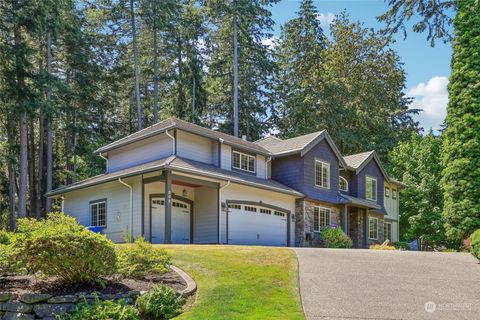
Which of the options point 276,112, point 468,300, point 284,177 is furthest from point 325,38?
point 468,300

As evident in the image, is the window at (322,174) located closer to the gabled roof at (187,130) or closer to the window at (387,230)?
the gabled roof at (187,130)

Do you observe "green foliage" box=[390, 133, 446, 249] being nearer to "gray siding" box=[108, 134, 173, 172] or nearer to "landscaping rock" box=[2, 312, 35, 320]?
"gray siding" box=[108, 134, 173, 172]

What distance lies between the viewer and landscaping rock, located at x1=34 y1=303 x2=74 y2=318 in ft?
29.0

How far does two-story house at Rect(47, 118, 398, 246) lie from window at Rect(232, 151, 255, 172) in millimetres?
58

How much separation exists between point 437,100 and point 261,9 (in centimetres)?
1593

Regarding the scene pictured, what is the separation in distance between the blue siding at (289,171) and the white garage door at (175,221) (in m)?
6.16

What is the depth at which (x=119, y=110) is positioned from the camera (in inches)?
1706

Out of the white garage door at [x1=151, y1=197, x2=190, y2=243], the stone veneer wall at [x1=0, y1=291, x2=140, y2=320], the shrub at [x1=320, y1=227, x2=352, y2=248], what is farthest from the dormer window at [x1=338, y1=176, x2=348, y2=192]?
the stone veneer wall at [x1=0, y1=291, x2=140, y2=320]

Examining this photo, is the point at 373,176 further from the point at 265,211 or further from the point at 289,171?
the point at 265,211

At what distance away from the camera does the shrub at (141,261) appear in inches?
415

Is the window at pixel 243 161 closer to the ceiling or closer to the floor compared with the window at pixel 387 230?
closer to the ceiling

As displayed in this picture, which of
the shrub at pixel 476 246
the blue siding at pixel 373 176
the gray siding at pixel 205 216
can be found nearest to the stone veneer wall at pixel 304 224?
the gray siding at pixel 205 216

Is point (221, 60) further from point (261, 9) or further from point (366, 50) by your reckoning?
point (366, 50)

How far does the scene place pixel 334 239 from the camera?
25.8 meters
